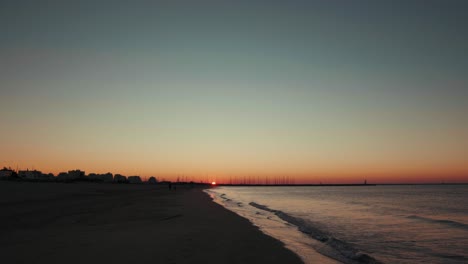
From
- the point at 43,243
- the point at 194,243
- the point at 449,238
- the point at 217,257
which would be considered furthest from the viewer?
the point at 449,238

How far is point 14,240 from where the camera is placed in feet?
45.8

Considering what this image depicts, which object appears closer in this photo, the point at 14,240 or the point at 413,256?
the point at 14,240

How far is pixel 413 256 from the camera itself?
52.0 ft

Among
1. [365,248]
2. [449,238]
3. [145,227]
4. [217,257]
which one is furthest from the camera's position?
[449,238]

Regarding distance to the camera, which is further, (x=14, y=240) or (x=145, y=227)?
(x=145, y=227)

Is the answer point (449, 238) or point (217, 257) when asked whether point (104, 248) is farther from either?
point (449, 238)

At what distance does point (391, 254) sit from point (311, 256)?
4822mm

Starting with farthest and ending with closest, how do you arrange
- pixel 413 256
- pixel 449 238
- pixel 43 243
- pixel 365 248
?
pixel 449 238 → pixel 365 248 → pixel 413 256 → pixel 43 243

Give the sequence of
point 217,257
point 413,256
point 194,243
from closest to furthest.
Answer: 1. point 217,257
2. point 194,243
3. point 413,256

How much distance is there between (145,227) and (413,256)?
44.0 ft

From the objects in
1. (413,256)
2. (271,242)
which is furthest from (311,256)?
(413,256)

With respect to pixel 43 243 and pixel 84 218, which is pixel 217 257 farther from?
pixel 84 218

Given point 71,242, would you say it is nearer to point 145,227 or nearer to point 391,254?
point 145,227

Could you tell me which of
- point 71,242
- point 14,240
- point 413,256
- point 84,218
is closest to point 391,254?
point 413,256
